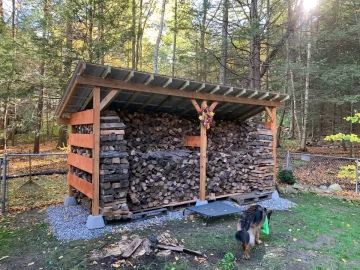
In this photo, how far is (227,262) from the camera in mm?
2930

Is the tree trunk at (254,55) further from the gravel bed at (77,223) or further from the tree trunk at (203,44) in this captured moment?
the gravel bed at (77,223)

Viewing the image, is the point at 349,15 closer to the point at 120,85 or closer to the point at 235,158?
the point at 235,158

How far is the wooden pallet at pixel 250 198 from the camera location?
5.53 m

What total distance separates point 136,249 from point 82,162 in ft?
7.11

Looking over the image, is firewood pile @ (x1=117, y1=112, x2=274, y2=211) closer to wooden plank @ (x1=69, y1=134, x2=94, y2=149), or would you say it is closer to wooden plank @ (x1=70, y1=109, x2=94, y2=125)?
wooden plank @ (x1=69, y1=134, x2=94, y2=149)

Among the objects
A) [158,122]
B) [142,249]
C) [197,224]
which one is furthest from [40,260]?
[158,122]

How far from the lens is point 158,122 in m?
5.93

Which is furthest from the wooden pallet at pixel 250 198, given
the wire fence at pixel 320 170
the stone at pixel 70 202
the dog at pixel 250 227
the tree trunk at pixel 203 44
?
the tree trunk at pixel 203 44

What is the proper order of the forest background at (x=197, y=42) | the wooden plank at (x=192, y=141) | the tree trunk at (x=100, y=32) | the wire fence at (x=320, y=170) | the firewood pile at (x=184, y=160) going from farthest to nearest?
the wire fence at (x=320, y=170)
the forest background at (x=197, y=42)
the tree trunk at (x=100, y=32)
the wooden plank at (x=192, y=141)
the firewood pile at (x=184, y=160)

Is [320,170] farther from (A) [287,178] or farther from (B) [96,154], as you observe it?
(B) [96,154]

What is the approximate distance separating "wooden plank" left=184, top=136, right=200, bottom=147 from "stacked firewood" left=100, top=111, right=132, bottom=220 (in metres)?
2.21

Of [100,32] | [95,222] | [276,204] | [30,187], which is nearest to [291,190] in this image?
[276,204]

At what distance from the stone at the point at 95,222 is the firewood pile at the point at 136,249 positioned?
735 mm

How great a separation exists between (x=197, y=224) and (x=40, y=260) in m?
2.49
